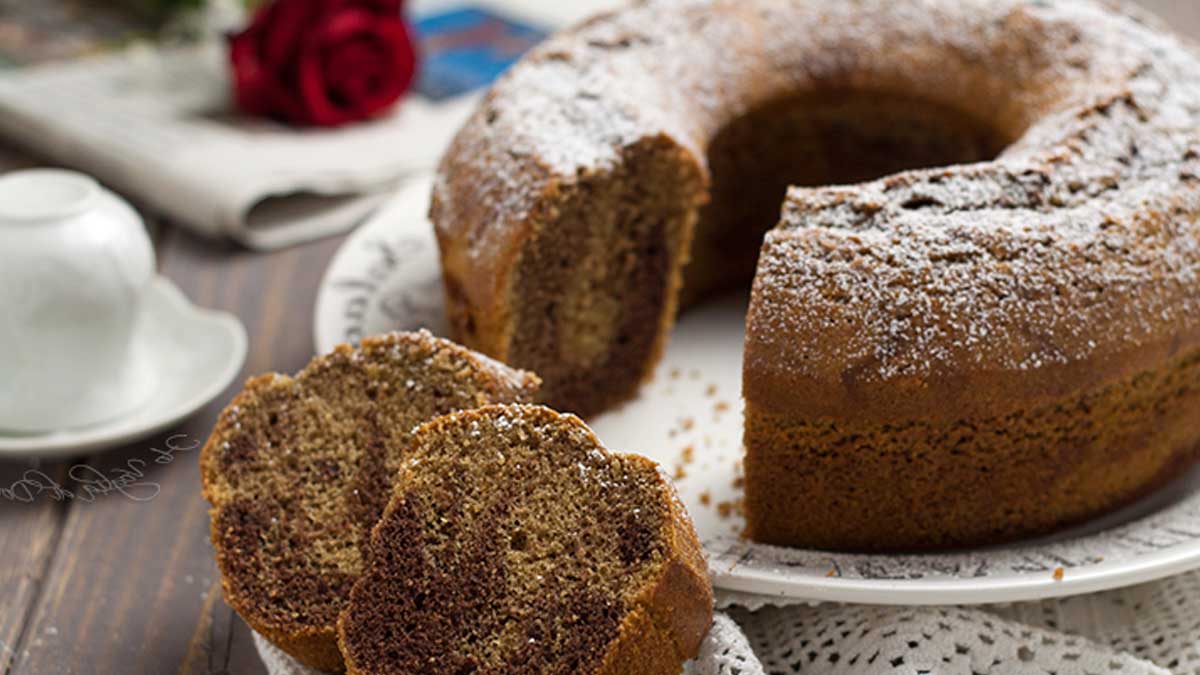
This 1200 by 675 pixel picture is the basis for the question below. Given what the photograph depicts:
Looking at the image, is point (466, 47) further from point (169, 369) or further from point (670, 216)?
point (169, 369)

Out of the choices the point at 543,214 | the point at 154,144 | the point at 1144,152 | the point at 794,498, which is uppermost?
the point at 1144,152

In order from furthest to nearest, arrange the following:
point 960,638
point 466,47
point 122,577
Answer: point 466,47
point 122,577
point 960,638

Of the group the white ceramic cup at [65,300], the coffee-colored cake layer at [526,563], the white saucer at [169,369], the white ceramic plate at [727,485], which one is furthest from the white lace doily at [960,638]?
the white ceramic cup at [65,300]

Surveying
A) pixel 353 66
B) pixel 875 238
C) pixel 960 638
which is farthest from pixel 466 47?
pixel 960 638

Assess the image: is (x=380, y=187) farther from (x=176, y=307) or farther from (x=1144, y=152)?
(x=1144, y=152)

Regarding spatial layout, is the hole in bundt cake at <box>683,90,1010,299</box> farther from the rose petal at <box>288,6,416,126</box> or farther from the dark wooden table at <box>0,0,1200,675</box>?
the rose petal at <box>288,6,416,126</box>

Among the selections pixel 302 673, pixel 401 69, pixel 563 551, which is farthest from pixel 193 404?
pixel 401 69
